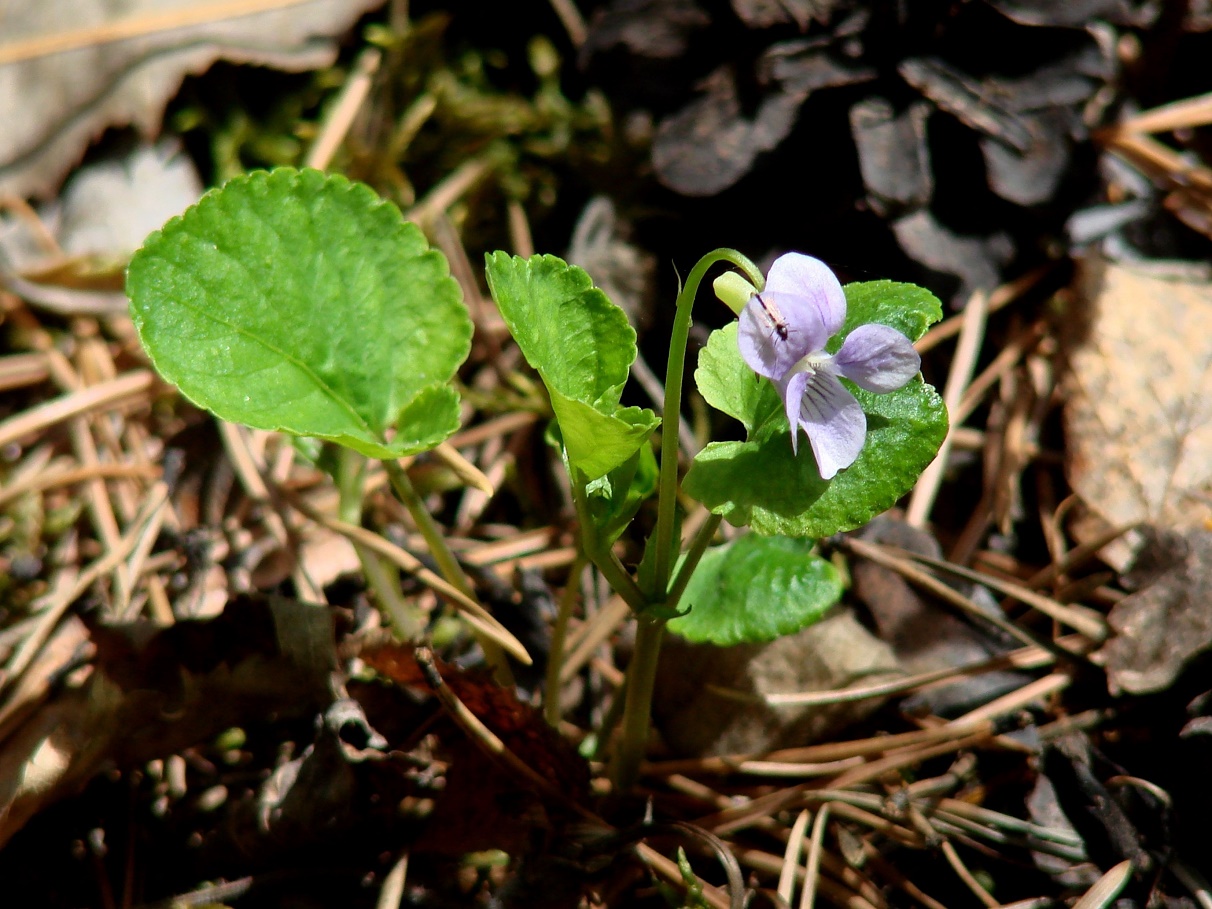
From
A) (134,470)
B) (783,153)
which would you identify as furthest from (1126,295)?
(134,470)

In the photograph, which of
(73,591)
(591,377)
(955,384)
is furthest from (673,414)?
(73,591)

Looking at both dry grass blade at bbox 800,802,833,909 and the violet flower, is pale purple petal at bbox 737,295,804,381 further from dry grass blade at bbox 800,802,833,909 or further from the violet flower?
dry grass blade at bbox 800,802,833,909

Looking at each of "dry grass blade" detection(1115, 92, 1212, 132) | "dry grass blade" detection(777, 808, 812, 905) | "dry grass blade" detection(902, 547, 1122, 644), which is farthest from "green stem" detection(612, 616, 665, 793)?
"dry grass blade" detection(1115, 92, 1212, 132)

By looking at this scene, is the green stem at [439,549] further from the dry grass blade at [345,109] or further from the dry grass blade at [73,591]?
the dry grass blade at [345,109]

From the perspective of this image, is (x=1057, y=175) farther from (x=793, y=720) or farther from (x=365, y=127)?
(x=365, y=127)

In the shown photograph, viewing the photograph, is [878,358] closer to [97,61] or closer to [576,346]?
[576,346]

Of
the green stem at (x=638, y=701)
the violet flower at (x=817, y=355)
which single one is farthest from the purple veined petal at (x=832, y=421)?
the green stem at (x=638, y=701)
